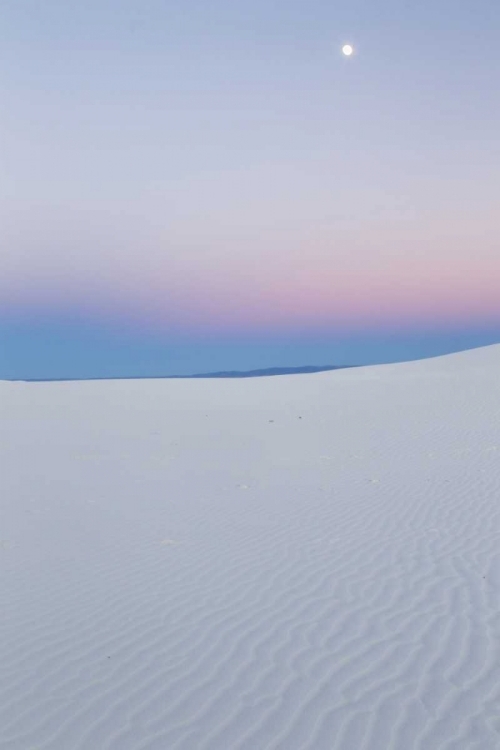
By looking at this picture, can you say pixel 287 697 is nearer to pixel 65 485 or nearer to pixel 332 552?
pixel 332 552

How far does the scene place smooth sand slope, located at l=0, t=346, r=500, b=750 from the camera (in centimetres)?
368

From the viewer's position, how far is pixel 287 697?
3883 millimetres

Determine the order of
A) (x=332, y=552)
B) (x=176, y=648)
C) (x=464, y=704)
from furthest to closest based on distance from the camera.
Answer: (x=332, y=552), (x=176, y=648), (x=464, y=704)

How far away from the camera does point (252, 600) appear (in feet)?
18.0

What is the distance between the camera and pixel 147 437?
1683 centimetres

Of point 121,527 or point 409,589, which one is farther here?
point 121,527

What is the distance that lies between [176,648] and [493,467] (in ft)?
27.5

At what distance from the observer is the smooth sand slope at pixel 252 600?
3.68m

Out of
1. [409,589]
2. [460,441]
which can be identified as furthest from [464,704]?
[460,441]

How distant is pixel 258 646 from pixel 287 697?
29.2 inches

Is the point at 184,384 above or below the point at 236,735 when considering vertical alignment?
above

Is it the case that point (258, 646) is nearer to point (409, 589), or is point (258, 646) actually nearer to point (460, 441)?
point (409, 589)

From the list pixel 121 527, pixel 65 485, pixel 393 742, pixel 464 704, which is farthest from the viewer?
pixel 65 485

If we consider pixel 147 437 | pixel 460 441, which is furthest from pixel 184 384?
pixel 460 441
